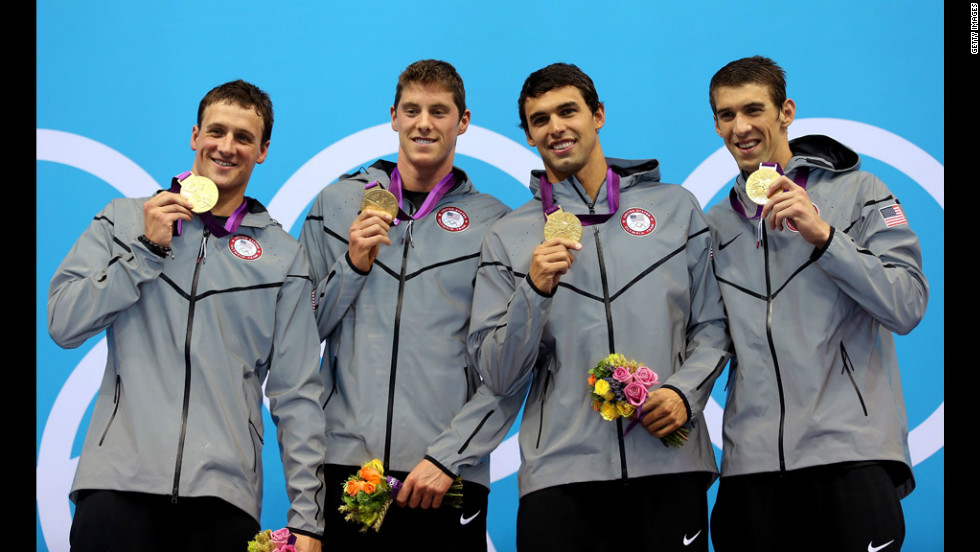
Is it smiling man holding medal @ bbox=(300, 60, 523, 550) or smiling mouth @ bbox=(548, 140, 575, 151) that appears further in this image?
smiling mouth @ bbox=(548, 140, 575, 151)

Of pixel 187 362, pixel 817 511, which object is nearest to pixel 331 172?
pixel 187 362

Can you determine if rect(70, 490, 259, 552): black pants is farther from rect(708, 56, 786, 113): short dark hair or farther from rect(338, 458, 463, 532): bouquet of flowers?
rect(708, 56, 786, 113): short dark hair

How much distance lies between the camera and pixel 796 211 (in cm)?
267

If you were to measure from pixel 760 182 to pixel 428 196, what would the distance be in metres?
1.12

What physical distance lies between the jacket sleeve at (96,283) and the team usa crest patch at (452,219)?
932 millimetres

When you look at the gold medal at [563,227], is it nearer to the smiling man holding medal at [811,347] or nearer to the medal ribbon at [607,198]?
the medal ribbon at [607,198]

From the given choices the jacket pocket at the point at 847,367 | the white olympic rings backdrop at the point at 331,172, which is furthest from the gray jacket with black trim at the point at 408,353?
the white olympic rings backdrop at the point at 331,172

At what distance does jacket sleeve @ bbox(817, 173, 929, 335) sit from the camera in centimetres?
265

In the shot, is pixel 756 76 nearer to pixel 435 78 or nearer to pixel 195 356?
pixel 435 78

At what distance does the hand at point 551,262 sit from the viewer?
8.66ft

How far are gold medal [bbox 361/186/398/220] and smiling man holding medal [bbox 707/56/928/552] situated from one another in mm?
1106

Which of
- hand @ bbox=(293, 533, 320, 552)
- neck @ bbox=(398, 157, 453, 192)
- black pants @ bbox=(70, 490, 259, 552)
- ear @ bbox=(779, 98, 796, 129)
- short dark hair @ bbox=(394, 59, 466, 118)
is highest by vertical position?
short dark hair @ bbox=(394, 59, 466, 118)

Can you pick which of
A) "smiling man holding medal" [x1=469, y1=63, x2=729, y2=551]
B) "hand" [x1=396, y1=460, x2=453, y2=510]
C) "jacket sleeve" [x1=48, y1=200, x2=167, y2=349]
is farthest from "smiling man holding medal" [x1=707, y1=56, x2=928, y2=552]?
"jacket sleeve" [x1=48, y1=200, x2=167, y2=349]

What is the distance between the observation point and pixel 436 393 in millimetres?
2920
